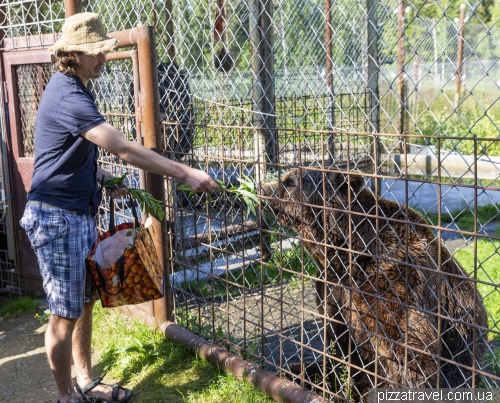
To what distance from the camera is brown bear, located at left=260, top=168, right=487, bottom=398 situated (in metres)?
3.53

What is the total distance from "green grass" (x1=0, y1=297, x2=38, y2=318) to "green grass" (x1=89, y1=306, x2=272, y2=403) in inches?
44.3

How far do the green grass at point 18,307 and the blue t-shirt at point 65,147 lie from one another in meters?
2.75

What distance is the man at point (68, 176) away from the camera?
356cm

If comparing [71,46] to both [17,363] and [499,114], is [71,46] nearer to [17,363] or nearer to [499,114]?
[17,363]

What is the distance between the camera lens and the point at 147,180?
15.7ft

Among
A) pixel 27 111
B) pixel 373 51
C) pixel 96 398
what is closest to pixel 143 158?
pixel 96 398

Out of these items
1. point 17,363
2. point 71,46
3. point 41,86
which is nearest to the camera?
point 71,46

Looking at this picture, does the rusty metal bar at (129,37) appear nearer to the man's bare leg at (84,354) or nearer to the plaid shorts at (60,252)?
the plaid shorts at (60,252)

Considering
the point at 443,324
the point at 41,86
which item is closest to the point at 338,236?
the point at 443,324

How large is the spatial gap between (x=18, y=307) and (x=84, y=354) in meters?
2.35

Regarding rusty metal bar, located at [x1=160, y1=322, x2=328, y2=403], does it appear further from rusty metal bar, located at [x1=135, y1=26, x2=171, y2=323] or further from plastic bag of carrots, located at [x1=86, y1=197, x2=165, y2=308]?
plastic bag of carrots, located at [x1=86, y1=197, x2=165, y2=308]

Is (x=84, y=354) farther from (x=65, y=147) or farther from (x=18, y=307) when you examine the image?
(x=18, y=307)

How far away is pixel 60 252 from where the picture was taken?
385 cm

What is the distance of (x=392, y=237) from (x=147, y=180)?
200 centimetres
